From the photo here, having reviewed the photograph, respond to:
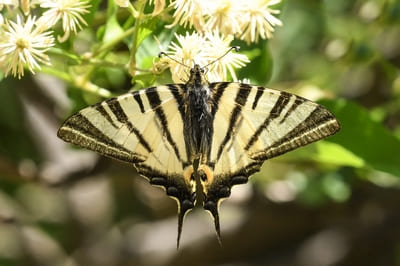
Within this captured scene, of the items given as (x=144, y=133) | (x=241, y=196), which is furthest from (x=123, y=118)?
(x=241, y=196)

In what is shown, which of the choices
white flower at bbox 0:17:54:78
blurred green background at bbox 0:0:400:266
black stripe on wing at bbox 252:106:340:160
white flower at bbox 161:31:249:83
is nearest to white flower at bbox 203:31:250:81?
white flower at bbox 161:31:249:83

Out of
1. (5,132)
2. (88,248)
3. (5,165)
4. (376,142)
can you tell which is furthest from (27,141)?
(376,142)

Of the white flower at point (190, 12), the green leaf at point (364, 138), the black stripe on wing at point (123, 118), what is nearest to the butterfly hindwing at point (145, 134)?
the black stripe on wing at point (123, 118)

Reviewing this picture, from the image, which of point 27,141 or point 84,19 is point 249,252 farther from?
point 84,19

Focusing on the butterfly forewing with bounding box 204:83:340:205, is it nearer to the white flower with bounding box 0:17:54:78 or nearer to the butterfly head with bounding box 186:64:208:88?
the butterfly head with bounding box 186:64:208:88

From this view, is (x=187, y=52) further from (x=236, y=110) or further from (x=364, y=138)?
(x=364, y=138)

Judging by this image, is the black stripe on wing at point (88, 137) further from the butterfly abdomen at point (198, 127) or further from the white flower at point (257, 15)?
the white flower at point (257, 15)
